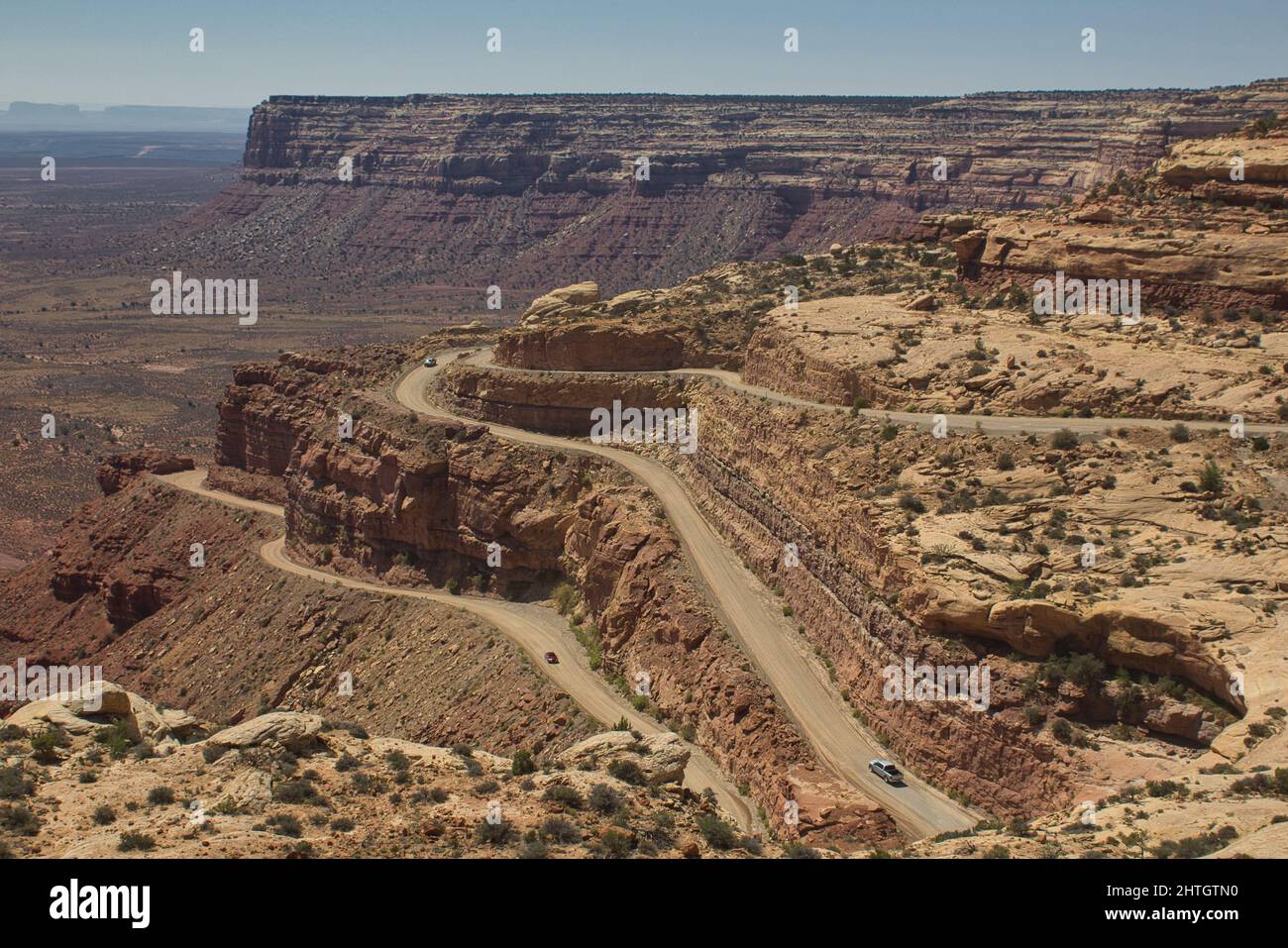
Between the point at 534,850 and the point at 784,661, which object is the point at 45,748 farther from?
the point at 784,661

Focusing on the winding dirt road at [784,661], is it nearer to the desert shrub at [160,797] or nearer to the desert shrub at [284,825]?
the desert shrub at [284,825]

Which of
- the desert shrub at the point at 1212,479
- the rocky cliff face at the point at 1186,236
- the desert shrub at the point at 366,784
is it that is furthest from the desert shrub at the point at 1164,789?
the rocky cliff face at the point at 1186,236

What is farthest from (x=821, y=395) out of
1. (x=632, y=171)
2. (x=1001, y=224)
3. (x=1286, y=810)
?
(x=632, y=171)

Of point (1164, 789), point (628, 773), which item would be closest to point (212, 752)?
point (628, 773)

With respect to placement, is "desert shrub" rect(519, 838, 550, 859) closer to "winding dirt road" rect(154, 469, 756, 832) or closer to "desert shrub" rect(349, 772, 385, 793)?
"desert shrub" rect(349, 772, 385, 793)

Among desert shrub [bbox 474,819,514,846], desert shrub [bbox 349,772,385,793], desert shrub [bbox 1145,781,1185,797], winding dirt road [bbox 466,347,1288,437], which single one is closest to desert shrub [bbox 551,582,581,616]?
winding dirt road [bbox 466,347,1288,437]

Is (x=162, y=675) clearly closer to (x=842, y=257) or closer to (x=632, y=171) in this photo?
(x=842, y=257)
